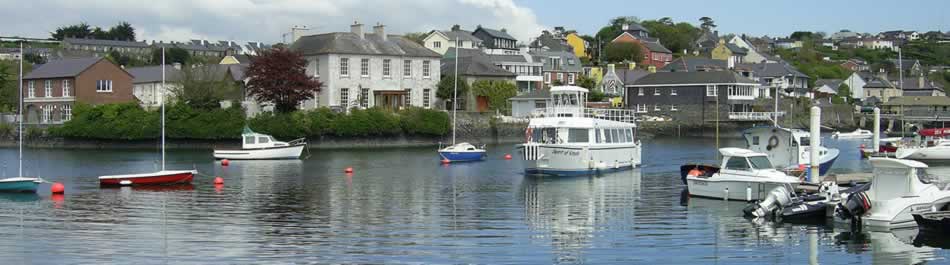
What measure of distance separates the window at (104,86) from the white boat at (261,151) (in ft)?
90.2

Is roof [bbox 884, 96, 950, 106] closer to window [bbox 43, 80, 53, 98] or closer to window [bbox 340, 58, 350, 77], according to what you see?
window [bbox 340, 58, 350, 77]

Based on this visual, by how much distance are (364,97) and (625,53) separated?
2571 inches

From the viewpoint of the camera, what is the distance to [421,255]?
79.3 feet

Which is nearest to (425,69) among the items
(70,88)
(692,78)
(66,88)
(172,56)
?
(70,88)

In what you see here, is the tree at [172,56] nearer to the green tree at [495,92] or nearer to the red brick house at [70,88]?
the red brick house at [70,88]

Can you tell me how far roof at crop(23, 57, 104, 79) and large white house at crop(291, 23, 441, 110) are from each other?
16.6m

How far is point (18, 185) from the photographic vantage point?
126 feet

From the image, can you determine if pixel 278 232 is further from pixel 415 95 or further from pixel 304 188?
pixel 415 95

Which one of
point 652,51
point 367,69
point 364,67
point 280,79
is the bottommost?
point 280,79

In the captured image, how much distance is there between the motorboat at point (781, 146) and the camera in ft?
144

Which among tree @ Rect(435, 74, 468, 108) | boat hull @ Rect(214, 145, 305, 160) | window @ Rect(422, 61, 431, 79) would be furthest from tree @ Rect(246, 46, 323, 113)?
boat hull @ Rect(214, 145, 305, 160)

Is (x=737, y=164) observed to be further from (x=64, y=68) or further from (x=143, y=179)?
(x=64, y=68)

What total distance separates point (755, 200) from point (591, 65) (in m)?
99.6

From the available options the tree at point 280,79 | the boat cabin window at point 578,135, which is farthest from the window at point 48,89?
the boat cabin window at point 578,135
